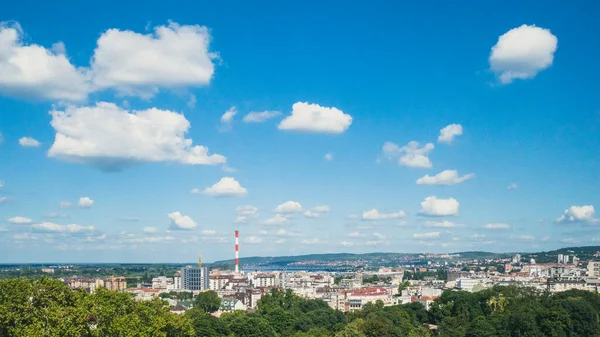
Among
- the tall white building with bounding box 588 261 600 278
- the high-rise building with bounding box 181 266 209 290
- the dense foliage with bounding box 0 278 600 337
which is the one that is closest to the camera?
the dense foliage with bounding box 0 278 600 337

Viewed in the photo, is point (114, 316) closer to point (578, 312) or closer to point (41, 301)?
point (41, 301)

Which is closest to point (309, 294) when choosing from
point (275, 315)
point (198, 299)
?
point (198, 299)

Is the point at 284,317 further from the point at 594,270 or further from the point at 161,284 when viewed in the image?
the point at 594,270

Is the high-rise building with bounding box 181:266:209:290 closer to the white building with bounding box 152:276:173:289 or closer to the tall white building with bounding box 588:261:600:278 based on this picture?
the white building with bounding box 152:276:173:289

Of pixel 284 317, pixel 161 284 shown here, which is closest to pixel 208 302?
pixel 284 317

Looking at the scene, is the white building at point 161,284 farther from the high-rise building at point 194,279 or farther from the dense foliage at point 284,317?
the dense foliage at point 284,317

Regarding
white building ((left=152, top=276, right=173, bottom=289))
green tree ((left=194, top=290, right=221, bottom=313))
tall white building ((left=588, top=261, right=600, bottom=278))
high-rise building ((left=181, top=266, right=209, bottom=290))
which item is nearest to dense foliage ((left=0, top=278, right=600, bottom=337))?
green tree ((left=194, top=290, right=221, bottom=313))

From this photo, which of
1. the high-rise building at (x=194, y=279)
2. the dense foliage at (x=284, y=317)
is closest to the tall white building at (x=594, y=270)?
the dense foliage at (x=284, y=317)
